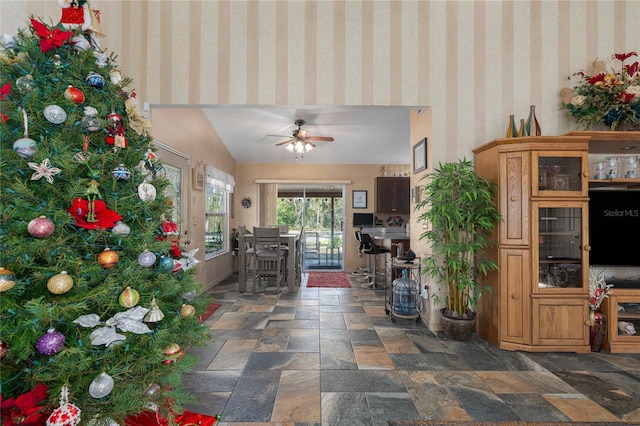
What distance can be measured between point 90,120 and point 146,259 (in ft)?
1.97

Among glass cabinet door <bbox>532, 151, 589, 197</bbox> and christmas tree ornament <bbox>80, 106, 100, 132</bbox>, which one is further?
glass cabinet door <bbox>532, 151, 589, 197</bbox>

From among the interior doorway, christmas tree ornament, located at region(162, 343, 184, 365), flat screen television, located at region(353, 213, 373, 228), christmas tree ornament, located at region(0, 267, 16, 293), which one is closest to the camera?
christmas tree ornament, located at region(0, 267, 16, 293)

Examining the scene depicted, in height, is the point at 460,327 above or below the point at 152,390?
below

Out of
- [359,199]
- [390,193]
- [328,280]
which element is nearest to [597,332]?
[328,280]

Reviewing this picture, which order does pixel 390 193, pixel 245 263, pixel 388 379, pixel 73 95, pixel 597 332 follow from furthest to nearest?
1. pixel 390 193
2. pixel 245 263
3. pixel 597 332
4. pixel 388 379
5. pixel 73 95

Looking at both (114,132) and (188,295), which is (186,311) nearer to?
(188,295)

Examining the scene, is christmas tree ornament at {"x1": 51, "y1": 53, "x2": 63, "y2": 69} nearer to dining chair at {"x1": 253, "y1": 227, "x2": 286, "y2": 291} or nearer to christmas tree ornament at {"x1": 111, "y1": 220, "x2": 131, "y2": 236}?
christmas tree ornament at {"x1": 111, "y1": 220, "x2": 131, "y2": 236}

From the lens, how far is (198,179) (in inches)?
176

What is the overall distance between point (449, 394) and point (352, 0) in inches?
138

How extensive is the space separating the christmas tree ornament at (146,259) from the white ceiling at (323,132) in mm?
3047

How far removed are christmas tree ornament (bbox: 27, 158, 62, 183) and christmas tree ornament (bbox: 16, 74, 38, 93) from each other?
0.32m

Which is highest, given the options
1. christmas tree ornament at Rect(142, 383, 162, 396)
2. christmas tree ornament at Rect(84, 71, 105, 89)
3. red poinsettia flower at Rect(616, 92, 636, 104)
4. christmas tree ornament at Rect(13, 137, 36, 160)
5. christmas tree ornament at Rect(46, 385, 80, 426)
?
red poinsettia flower at Rect(616, 92, 636, 104)

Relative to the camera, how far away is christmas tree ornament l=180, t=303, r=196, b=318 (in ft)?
4.67

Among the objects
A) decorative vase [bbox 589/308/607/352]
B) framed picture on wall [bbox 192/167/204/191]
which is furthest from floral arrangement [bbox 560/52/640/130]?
framed picture on wall [bbox 192/167/204/191]
